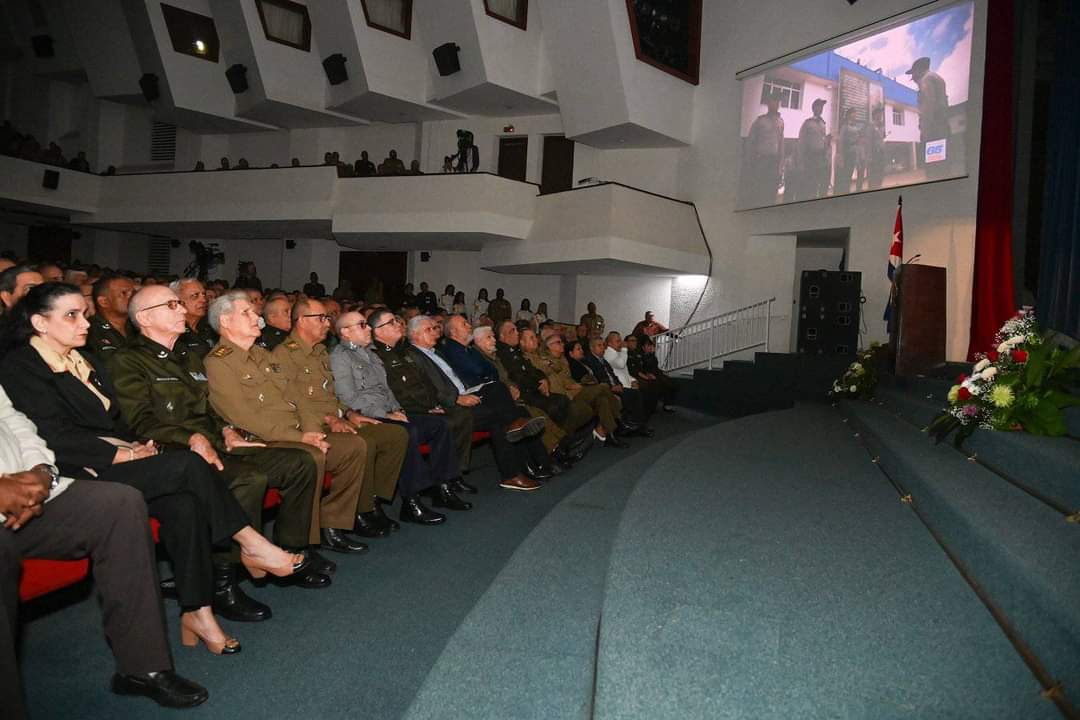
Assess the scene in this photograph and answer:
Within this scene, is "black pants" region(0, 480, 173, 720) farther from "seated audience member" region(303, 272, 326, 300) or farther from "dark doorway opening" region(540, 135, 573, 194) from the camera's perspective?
"dark doorway opening" region(540, 135, 573, 194)

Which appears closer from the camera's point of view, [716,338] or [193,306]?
[193,306]

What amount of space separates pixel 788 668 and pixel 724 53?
11.8 metres

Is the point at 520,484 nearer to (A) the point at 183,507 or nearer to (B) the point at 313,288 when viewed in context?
(A) the point at 183,507

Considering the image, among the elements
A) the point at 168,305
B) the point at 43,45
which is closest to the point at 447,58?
the point at 43,45

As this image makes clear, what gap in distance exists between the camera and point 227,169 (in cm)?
1341

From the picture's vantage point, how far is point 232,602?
8.20 ft

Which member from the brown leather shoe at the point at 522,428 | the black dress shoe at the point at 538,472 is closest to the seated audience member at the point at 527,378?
the black dress shoe at the point at 538,472

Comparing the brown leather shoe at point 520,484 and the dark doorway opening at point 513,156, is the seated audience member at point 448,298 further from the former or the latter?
the brown leather shoe at point 520,484

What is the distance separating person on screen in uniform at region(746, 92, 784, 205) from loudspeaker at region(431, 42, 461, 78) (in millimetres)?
4981

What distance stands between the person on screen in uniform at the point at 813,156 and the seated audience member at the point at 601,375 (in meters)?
4.53

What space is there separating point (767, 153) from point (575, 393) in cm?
639

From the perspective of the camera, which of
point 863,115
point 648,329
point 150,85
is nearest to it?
point 863,115

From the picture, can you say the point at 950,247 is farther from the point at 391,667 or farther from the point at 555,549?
the point at 391,667

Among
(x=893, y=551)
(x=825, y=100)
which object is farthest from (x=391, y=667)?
(x=825, y=100)
